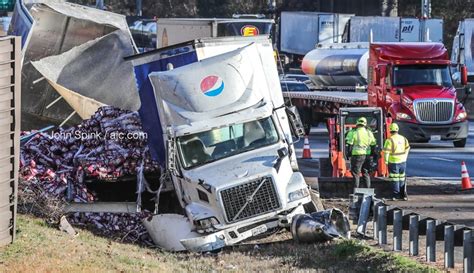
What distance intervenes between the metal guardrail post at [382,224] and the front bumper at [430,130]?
17.1m

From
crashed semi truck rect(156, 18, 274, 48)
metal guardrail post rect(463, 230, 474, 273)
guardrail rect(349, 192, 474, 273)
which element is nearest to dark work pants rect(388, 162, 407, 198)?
guardrail rect(349, 192, 474, 273)

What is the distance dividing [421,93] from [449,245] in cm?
1969

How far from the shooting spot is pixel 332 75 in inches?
1813

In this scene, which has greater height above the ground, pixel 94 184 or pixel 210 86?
pixel 210 86

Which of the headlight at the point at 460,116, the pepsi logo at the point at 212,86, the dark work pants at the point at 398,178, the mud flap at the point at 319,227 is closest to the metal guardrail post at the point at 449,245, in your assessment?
the mud flap at the point at 319,227

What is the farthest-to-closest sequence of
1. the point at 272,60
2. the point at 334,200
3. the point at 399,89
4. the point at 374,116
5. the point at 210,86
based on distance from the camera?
1. the point at 399,89
2. the point at 374,116
3. the point at 334,200
4. the point at 272,60
5. the point at 210,86

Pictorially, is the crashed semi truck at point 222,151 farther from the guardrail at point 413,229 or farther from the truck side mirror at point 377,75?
the truck side mirror at point 377,75

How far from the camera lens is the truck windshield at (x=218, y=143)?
59.3 feet

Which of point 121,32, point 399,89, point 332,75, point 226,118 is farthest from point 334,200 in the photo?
point 332,75

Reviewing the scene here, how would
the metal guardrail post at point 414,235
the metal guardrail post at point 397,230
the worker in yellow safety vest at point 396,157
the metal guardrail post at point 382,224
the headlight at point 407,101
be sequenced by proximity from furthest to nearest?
the headlight at point 407,101
the worker in yellow safety vest at point 396,157
the metal guardrail post at point 382,224
the metal guardrail post at point 397,230
the metal guardrail post at point 414,235

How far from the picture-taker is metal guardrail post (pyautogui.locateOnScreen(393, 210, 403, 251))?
1595cm

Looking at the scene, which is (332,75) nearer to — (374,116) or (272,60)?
(374,116)

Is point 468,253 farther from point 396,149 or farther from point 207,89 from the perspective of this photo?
point 396,149

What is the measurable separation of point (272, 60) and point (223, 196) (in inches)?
151
